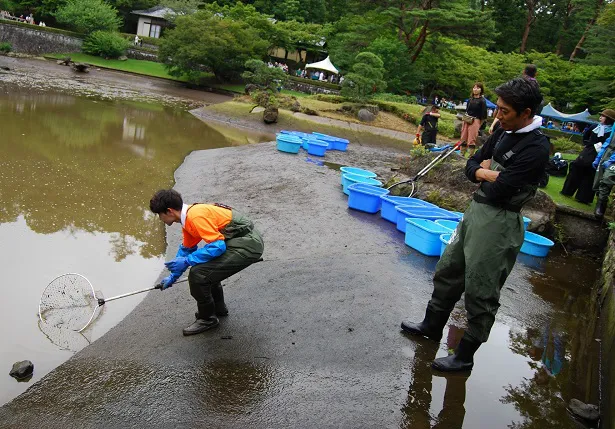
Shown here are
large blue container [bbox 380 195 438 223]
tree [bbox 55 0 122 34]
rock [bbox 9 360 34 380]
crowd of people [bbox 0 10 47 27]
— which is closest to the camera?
rock [bbox 9 360 34 380]

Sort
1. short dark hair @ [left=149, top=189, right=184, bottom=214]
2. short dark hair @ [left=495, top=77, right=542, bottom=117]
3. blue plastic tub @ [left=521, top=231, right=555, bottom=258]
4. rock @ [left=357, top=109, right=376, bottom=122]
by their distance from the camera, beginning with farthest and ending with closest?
rock @ [left=357, top=109, right=376, bottom=122]
blue plastic tub @ [left=521, top=231, right=555, bottom=258]
short dark hair @ [left=149, top=189, right=184, bottom=214]
short dark hair @ [left=495, top=77, right=542, bottom=117]

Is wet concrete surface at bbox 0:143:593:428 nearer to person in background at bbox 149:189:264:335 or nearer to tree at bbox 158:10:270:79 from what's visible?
person in background at bbox 149:189:264:335

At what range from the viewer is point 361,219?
7734mm

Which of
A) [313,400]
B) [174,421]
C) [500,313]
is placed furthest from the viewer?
[500,313]

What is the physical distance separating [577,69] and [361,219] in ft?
84.8

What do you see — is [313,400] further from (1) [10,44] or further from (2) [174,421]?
(1) [10,44]

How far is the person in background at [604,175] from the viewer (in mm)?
7777

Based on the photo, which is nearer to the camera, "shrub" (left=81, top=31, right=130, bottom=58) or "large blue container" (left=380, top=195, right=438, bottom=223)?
"large blue container" (left=380, top=195, right=438, bottom=223)

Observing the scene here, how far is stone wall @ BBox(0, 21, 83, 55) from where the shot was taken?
3253 centimetres

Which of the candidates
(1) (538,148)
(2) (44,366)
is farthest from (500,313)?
(2) (44,366)

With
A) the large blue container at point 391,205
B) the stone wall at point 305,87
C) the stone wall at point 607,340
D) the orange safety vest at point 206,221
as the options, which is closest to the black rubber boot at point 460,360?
the stone wall at point 607,340

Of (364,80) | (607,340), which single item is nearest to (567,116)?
(364,80)

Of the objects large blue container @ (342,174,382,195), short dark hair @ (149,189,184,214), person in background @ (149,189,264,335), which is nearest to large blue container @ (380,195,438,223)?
large blue container @ (342,174,382,195)

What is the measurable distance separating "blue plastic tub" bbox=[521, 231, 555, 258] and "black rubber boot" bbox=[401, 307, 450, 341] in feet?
10.8
